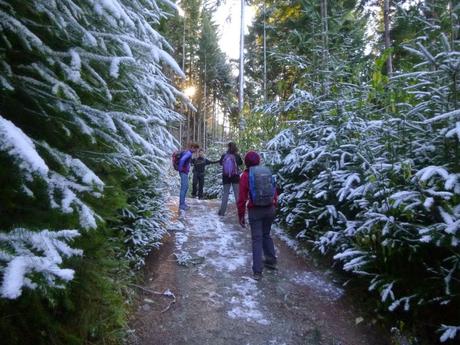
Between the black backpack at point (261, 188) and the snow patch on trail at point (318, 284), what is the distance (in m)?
1.44

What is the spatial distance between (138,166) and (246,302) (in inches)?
111

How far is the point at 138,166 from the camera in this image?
350cm

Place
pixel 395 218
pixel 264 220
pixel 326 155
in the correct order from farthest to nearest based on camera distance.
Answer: pixel 326 155 < pixel 264 220 < pixel 395 218

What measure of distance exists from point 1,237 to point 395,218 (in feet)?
14.3

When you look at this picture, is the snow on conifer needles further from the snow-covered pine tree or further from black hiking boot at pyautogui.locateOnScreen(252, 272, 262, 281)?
black hiking boot at pyautogui.locateOnScreen(252, 272, 262, 281)

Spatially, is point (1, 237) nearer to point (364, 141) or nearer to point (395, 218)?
point (395, 218)

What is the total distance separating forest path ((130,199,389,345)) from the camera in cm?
422

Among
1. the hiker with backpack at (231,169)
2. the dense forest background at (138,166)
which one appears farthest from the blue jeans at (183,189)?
the dense forest background at (138,166)

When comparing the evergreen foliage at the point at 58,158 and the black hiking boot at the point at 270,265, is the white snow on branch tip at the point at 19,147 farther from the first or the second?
the black hiking boot at the point at 270,265

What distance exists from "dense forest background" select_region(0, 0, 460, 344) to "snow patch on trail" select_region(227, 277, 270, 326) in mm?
1457

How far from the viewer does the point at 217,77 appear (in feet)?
128

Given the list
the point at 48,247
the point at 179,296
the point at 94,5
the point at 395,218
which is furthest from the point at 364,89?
the point at 48,247

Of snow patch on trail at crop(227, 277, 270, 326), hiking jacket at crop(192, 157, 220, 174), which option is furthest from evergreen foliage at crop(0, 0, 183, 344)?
hiking jacket at crop(192, 157, 220, 174)

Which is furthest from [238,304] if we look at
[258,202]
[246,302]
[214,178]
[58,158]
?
[214,178]
